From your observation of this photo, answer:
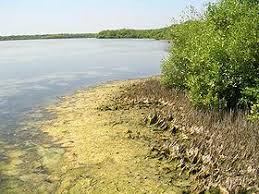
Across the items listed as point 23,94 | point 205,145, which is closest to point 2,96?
point 23,94

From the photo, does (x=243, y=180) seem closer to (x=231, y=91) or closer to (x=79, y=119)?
(x=231, y=91)

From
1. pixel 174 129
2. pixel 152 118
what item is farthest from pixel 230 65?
pixel 152 118

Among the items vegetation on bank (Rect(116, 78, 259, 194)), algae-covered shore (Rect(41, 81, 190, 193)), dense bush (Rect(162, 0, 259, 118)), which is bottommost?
algae-covered shore (Rect(41, 81, 190, 193))

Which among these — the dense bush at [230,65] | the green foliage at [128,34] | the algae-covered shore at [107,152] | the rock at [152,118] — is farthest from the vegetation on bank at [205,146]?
the green foliage at [128,34]

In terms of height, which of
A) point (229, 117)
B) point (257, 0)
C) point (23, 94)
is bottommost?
point (23, 94)

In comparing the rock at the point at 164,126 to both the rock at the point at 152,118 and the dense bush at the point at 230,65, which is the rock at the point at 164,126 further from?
the dense bush at the point at 230,65

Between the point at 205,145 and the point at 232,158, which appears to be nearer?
the point at 232,158

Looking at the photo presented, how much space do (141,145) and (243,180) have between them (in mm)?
5192

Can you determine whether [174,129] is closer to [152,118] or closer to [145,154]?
[152,118]

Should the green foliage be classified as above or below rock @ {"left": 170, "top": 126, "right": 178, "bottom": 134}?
below

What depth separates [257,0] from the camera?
20.2m

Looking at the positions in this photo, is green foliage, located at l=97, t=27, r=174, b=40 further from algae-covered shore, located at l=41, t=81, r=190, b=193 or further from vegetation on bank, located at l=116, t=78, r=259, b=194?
vegetation on bank, located at l=116, t=78, r=259, b=194

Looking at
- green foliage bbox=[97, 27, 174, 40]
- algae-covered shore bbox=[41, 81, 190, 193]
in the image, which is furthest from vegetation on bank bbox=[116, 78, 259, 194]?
green foliage bbox=[97, 27, 174, 40]

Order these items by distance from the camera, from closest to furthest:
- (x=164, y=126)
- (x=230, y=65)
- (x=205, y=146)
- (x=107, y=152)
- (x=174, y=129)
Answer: (x=205, y=146), (x=107, y=152), (x=174, y=129), (x=164, y=126), (x=230, y=65)
